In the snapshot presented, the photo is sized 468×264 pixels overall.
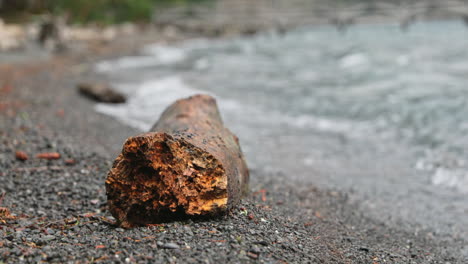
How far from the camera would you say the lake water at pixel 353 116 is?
5.69m

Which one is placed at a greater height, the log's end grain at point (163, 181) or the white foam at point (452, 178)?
the log's end grain at point (163, 181)

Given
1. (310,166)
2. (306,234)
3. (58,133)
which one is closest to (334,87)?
(310,166)

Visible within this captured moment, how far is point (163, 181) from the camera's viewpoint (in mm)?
3398

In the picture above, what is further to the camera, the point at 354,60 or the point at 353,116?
the point at 354,60

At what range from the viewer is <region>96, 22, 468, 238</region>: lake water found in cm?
569

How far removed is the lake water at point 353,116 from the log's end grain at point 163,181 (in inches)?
94.3

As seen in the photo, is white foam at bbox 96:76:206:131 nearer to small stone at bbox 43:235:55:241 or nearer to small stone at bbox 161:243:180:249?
small stone at bbox 43:235:55:241

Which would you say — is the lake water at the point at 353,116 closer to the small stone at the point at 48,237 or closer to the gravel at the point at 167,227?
the gravel at the point at 167,227

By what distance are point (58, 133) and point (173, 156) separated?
12.5ft

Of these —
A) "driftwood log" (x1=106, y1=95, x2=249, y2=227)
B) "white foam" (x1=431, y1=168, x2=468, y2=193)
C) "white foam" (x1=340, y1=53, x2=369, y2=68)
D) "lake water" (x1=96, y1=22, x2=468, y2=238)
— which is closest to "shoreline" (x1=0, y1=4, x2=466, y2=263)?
"driftwood log" (x1=106, y1=95, x2=249, y2=227)

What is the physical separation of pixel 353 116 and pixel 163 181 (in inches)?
262

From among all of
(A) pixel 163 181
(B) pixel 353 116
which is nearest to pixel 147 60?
(B) pixel 353 116

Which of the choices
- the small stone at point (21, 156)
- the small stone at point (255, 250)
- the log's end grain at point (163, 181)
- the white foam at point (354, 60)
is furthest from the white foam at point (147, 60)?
the small stone at point (255, 250)

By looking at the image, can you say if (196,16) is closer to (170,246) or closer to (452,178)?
(452,178)
